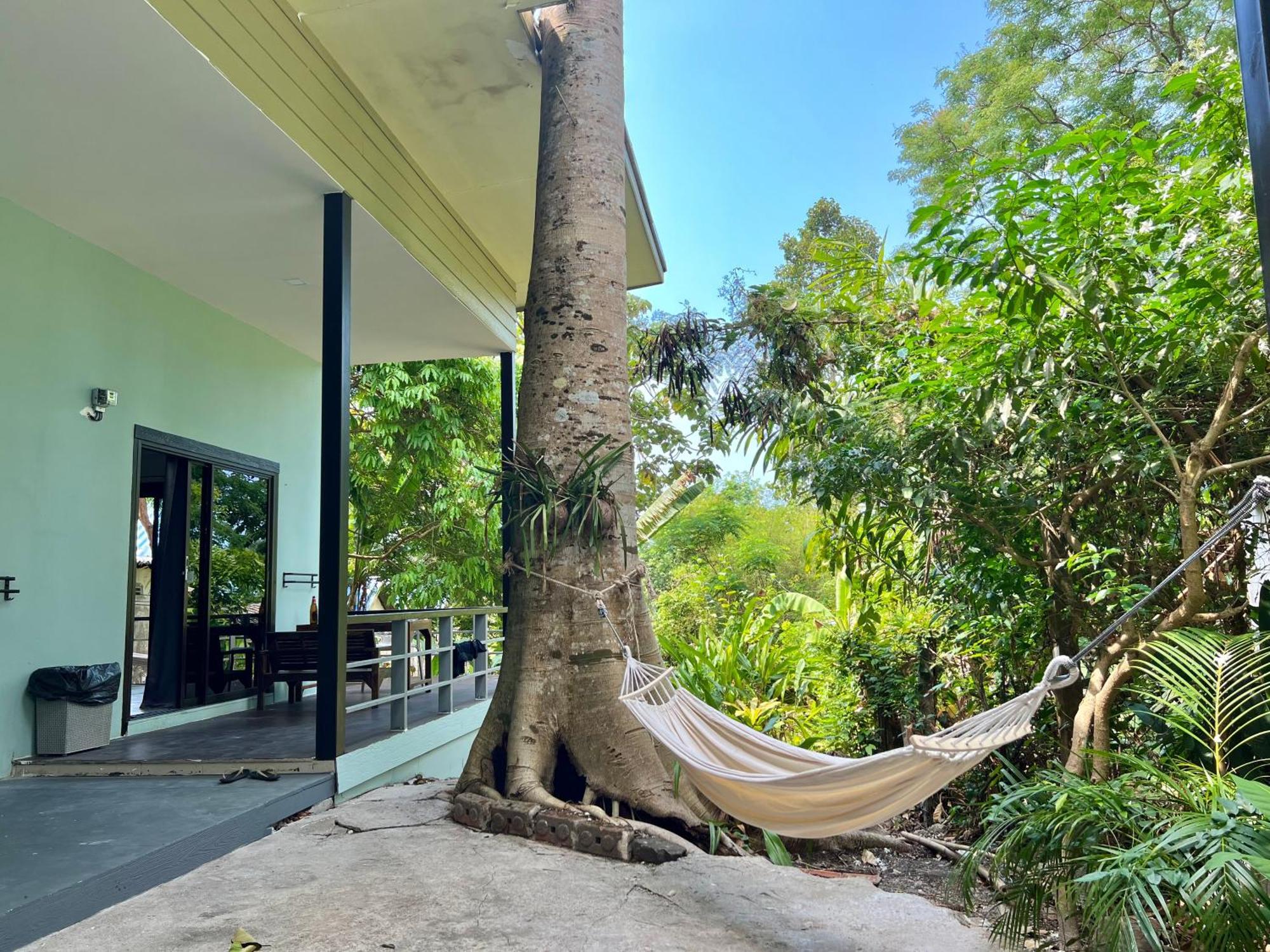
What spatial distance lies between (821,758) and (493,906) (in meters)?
1.23

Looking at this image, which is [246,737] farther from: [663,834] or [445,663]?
[663,834]

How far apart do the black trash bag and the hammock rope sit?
311 centimetres

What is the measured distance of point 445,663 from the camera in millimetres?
6402

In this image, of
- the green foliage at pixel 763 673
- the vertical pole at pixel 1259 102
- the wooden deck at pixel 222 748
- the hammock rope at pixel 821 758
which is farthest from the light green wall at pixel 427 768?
the vertical pole at pixel 1259 102

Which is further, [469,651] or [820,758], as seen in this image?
[469,651]

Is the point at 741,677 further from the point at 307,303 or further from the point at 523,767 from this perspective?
the point at 307,303

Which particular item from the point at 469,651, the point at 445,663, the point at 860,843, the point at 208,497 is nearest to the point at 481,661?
the point at 469,651

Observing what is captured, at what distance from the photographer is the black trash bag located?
4887 millimetres

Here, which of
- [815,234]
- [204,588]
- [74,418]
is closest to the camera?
[74,418]

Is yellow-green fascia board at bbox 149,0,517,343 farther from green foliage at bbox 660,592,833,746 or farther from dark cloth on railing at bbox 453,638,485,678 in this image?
green foliage at bbox 660,592,833,746

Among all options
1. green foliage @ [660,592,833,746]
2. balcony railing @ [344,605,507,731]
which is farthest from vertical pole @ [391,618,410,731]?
green foliage @ [660,592,833,746]

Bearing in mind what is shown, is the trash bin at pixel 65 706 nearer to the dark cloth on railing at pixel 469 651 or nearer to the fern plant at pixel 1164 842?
the dark cloth on railing at pixel 469 651

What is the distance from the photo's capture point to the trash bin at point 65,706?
192 inches

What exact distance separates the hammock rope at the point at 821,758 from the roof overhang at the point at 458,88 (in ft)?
11.9
